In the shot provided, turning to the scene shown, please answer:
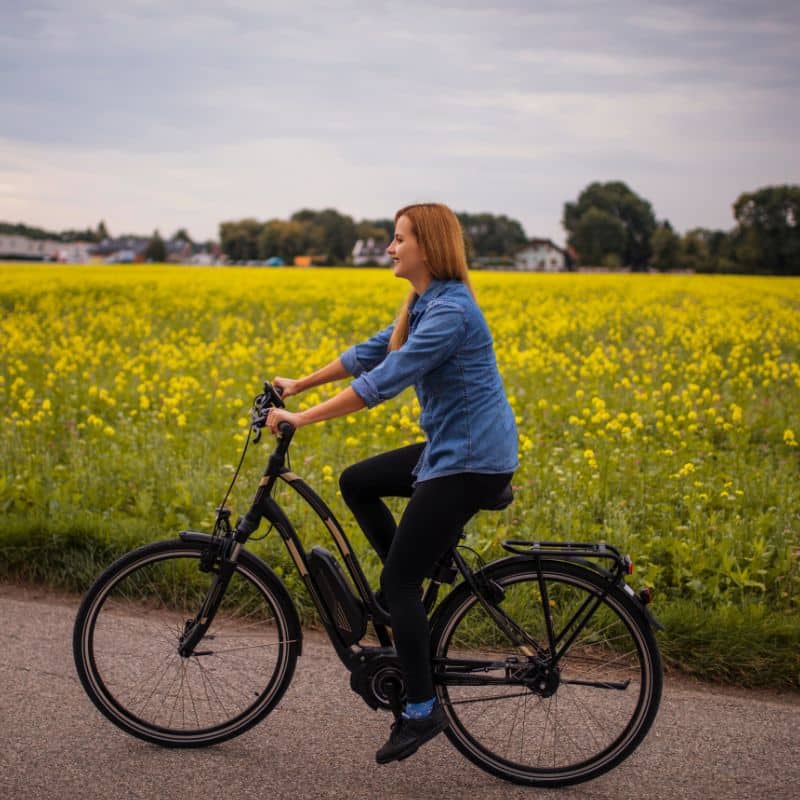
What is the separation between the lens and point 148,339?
14.3 meters

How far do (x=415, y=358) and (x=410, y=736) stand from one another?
134 cm

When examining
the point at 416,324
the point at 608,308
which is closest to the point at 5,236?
the point at 608,308

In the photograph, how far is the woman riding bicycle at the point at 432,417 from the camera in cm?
297

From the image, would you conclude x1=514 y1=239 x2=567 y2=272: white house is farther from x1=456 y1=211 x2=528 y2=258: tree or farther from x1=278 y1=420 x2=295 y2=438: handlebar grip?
x1=278 y1=420 x2=295 y2=438: handlebar grip

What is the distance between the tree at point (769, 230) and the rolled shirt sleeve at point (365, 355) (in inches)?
2799

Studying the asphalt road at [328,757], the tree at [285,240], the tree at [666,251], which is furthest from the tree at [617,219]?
the asphalt road at [328,757]

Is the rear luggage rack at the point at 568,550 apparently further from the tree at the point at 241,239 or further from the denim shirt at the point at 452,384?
the tree at the point at 241,239

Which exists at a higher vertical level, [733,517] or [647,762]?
[733,517]

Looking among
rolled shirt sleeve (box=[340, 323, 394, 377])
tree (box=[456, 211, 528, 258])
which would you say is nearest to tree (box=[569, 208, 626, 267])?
tree (box=[456, 211, 528, 258])

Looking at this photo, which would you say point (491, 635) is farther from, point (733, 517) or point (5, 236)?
point (5, 236)

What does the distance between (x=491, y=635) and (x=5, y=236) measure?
109003mm

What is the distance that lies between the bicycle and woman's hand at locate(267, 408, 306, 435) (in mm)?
29

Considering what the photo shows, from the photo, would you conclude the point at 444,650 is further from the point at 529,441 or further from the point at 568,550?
the point at 529,441

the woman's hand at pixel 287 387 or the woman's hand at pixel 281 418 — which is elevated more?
the woman's hand at pixel 287 387
